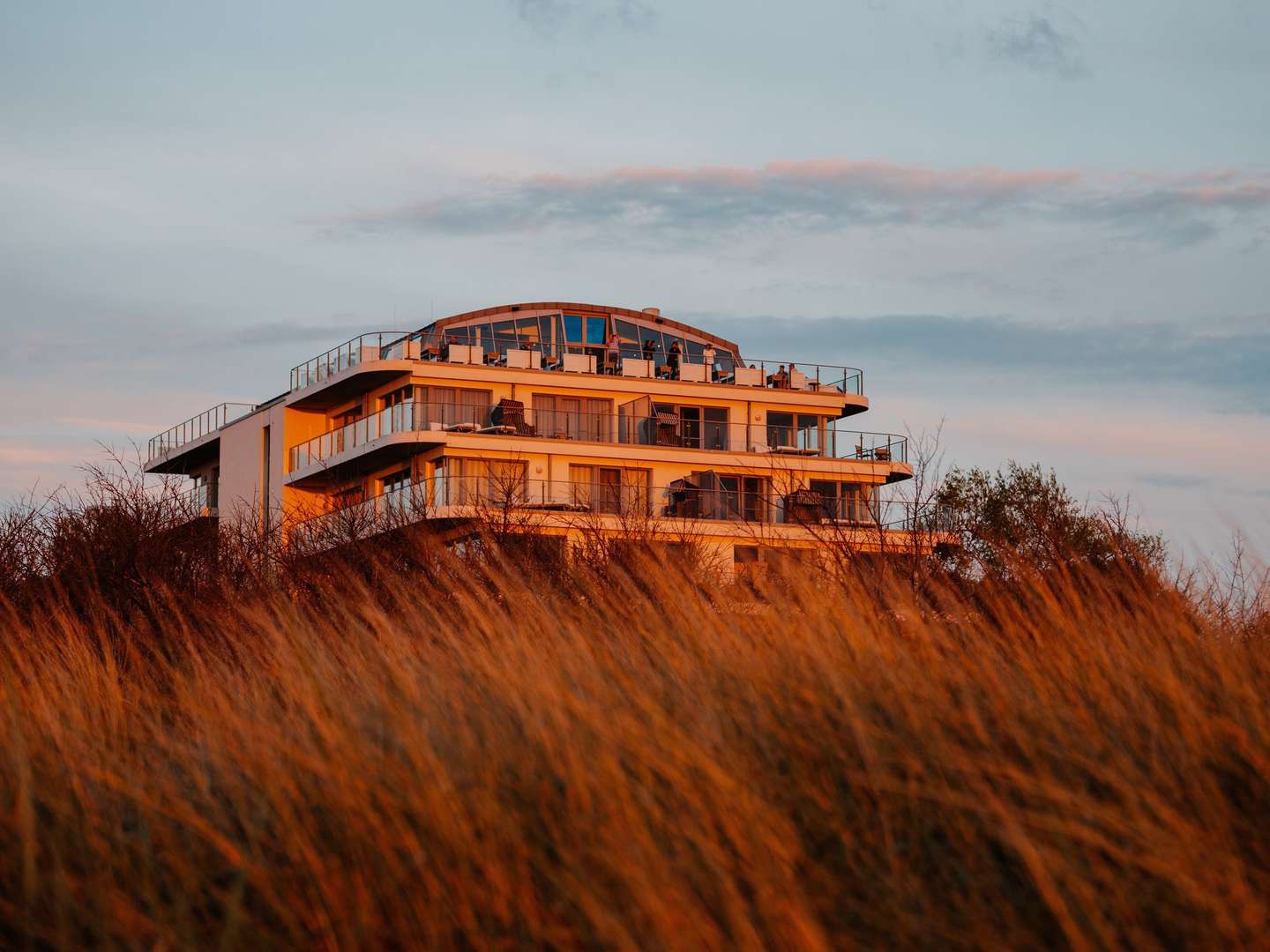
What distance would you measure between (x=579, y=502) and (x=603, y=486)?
8.59 ft

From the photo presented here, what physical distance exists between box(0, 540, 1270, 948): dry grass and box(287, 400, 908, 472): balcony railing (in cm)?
4430

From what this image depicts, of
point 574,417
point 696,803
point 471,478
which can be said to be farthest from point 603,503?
point 696,803

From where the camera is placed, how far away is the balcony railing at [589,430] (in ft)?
169

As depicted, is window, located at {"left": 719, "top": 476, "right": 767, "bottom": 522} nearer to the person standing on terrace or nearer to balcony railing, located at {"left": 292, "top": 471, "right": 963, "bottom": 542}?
balcony railing, located at {"left": 292, "top": 471, "right": 963, "bottom": 542}

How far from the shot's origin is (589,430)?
5428 centimetres

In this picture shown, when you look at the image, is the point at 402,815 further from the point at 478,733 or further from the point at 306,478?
the point at 306,478

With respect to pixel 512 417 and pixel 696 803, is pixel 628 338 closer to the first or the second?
pixel 512 417

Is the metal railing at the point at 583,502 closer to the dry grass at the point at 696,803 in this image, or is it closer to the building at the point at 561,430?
the building at the point at 561,430

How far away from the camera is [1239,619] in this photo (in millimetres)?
8398

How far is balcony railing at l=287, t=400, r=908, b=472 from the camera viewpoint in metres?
51.5

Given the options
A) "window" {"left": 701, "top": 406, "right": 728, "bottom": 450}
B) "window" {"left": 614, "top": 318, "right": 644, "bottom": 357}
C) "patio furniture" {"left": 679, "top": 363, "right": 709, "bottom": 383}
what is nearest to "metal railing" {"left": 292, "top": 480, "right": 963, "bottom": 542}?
"window" {"left": 701, "top": 406, "right": 728, "bottom": 450}

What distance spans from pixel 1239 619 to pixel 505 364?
46.7m

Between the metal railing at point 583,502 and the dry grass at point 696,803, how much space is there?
30.6 metres

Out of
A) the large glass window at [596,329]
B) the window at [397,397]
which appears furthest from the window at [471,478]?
the large glass window at [596,329]
